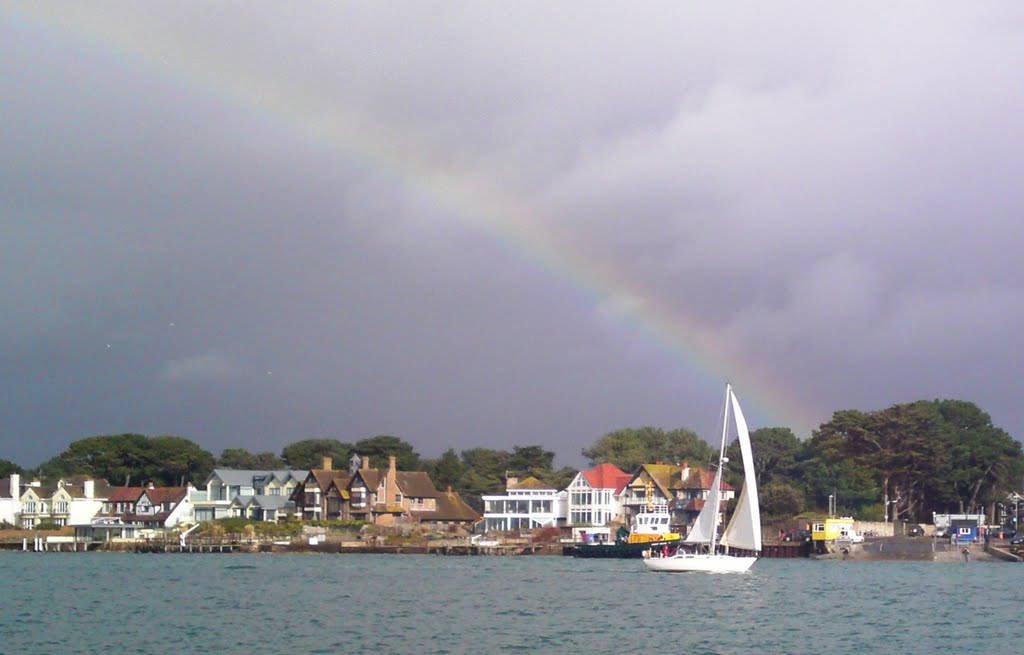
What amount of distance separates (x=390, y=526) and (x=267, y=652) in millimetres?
95254

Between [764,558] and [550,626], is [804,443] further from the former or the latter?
[550,626]

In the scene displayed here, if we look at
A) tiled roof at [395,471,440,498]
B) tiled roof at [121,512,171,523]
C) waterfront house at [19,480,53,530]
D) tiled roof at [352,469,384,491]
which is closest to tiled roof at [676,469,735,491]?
tiled roof at [395,471,440,498]

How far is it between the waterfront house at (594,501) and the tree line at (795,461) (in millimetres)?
16871

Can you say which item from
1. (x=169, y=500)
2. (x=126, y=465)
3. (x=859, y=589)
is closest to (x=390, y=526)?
(x=169, y=500)

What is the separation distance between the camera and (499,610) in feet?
180

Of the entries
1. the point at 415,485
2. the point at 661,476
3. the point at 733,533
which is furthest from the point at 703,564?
the point at 415,485

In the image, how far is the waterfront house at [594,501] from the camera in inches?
5620

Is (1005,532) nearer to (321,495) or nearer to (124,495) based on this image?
(321,495)

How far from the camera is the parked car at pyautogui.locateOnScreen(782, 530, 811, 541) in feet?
404

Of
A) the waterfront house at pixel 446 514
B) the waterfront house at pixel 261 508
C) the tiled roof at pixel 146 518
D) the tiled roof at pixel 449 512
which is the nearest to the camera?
the waterfront house at pixel 446 514

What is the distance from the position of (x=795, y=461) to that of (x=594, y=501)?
48.3 metres

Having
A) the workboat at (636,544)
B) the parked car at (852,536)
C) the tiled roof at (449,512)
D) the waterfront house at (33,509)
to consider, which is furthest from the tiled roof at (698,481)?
→ the waterfront house at (33,509)

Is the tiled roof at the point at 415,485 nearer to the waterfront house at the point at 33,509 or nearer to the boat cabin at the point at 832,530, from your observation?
the boat cabin at the point at 832,530

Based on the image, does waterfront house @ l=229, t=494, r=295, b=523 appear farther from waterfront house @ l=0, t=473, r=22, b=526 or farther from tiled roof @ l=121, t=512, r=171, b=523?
waterfront house @ l=0, t=473, r=22, b=526
